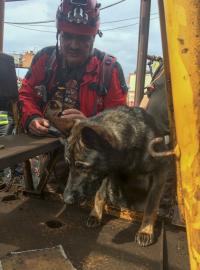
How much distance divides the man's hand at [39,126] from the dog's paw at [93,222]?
2.65 feet

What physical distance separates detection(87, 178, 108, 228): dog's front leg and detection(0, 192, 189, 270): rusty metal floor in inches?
2.2

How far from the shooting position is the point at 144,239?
2.65m

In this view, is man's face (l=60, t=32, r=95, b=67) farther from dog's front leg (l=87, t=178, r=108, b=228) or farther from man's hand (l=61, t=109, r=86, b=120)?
dog's front leg (l=87, t=178, r=108, b=228)

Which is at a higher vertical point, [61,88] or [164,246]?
[61,88]

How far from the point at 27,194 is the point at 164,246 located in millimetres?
1172

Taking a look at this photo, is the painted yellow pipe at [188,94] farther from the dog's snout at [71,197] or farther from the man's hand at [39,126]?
the man's hand at [39,126]

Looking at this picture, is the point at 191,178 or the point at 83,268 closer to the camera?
the point at 191,178

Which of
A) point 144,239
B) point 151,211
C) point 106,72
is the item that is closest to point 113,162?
point 151,211

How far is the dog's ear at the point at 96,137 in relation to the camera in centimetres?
288

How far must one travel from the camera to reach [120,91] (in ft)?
12.9

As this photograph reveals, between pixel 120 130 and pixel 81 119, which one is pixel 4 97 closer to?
pixel 81 119

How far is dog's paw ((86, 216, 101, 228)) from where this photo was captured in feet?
9.24

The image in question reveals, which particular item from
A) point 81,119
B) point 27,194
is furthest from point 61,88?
point 27,194

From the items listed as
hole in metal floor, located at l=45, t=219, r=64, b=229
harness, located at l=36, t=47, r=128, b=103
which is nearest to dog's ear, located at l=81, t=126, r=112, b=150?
hole in metal floor, located at l=45, t=219, r=64, b=229
